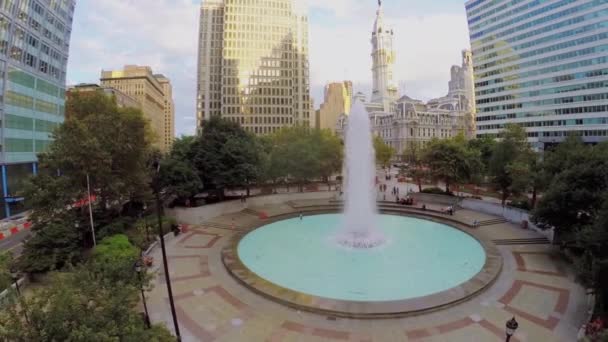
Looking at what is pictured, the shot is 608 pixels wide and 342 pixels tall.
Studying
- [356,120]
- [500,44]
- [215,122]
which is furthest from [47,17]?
[500,44]

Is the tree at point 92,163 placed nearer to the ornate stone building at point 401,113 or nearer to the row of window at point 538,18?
the ornate stone building at point 401,113

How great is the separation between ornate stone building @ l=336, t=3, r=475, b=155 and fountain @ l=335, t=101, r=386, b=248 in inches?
2821

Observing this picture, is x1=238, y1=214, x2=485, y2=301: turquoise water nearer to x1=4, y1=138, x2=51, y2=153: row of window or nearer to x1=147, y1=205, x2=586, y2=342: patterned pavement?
x1=147, y1=205, x2=586, y2=342: patterned pavement

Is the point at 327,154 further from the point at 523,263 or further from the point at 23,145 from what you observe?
the point at 23,145

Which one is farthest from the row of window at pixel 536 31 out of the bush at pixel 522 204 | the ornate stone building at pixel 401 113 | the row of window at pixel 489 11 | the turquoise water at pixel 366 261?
the turquoise water at pixel 366 261

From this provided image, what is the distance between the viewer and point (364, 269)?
58.4 ft

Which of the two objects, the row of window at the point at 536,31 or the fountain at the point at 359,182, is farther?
the row of window at the point at 536,31

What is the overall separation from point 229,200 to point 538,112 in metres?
81.4

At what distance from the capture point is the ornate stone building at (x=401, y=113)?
126125 mm

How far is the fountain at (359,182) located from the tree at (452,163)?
14.8 metres

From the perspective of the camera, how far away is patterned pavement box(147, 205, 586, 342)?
12.0 m

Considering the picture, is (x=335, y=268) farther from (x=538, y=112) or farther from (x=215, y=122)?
(x=538, y=112)

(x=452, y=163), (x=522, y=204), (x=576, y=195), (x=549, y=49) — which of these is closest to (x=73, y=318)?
(x=576, y=195)

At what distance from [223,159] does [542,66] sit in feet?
270
